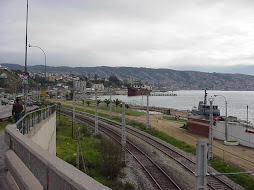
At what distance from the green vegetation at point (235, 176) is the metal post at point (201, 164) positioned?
→ 1223 cm

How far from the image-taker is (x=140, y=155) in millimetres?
23828

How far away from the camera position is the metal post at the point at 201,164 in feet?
20.7

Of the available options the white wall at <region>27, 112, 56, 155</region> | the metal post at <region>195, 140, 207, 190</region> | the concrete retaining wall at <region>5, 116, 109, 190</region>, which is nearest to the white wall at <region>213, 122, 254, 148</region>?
the white wall at <region>27, 112, 56, 155</region>

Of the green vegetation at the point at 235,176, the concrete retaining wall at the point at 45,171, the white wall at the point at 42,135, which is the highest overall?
the concrete retaining wall at the point at 45,171

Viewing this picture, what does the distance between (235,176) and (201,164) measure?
45.8 ft

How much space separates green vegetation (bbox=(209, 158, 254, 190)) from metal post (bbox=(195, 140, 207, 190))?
40.1 feet

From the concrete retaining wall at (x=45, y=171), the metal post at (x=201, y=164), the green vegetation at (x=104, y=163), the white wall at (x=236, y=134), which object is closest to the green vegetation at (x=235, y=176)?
the green vegetation at (x=104, y=163)

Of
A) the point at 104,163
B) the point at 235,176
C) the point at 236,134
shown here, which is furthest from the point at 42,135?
the point at 236,134

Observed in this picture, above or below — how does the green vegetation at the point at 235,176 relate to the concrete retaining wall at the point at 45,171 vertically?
below

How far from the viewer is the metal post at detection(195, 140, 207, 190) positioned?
6.32 m

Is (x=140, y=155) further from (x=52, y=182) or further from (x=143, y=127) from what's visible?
(x=52, y=182)

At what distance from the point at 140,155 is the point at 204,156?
58.9ft

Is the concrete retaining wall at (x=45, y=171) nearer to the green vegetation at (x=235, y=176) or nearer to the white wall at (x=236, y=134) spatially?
the green vegetation at (x=235, y=176)

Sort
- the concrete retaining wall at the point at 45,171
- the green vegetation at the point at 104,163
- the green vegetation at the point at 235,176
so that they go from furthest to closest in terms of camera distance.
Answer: the green vegetation at the point at 104,163
the green vegetation at the point at 235,176
the concrete retaining wall at the point at 45,171
